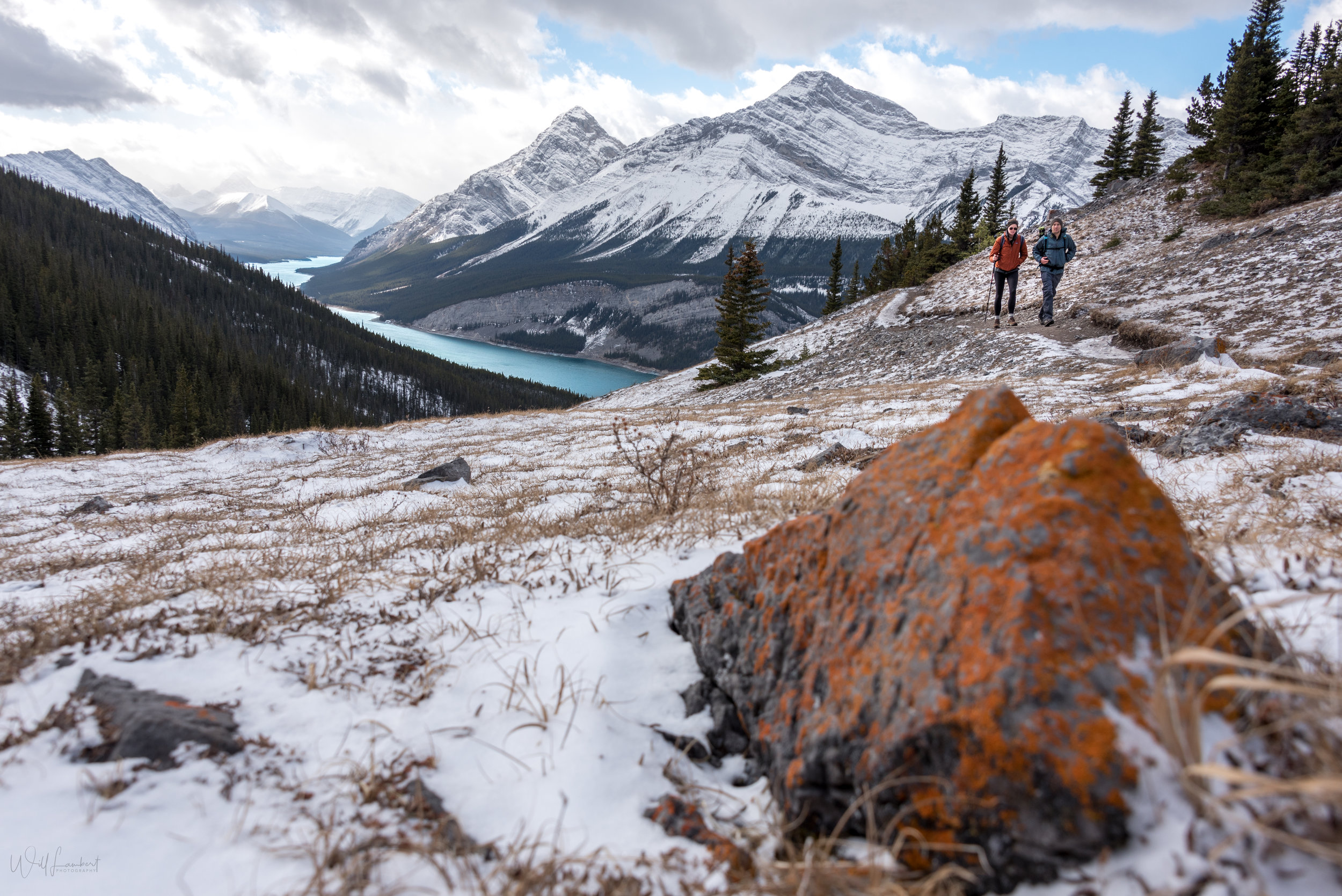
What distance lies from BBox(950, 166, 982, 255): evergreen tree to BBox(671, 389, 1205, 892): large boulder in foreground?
212 ft

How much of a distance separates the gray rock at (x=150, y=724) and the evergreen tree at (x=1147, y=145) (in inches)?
2705

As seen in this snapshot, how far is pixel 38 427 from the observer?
61.1m

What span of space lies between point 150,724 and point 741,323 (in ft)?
125

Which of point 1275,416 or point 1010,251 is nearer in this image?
point 1275,416

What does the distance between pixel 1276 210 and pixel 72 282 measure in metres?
154

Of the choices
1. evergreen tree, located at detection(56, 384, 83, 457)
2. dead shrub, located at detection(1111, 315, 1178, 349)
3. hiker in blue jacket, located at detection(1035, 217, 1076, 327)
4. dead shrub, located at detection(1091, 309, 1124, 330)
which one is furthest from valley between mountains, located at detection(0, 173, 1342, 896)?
evergreen tree, located at detection(56, 384, 83, 457)

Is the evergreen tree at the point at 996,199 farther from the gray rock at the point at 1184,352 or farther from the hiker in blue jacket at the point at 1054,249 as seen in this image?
the gray rock at the point at 1184,352

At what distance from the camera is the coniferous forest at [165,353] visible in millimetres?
72438

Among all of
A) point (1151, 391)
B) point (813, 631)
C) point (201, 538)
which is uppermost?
point (1151, 391)

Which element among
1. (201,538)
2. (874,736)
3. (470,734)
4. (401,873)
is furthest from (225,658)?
(201,538)

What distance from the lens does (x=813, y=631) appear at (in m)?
2.83

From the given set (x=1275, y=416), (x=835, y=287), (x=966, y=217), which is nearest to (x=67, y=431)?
(x=835, y=287)

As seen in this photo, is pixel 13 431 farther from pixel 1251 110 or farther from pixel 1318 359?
pixel 1251 110

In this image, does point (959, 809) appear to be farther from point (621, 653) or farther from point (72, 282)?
point (72, 282)
